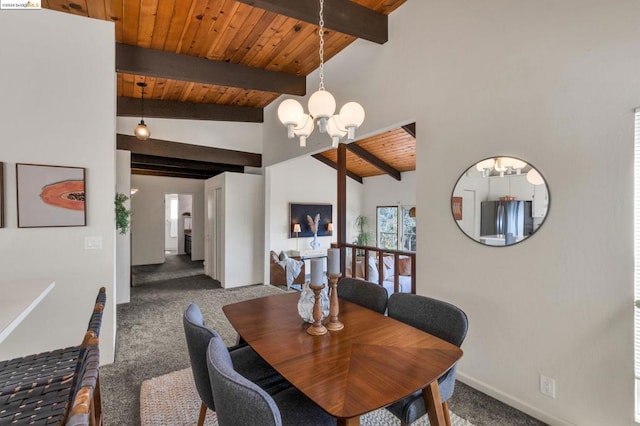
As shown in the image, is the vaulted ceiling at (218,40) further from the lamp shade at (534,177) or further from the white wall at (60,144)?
the lamp shade at (534,177)

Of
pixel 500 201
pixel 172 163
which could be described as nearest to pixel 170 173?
pixel 172 163

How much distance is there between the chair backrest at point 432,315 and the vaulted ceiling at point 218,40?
2.44m

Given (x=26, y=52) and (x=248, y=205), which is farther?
(x=248, y=205)

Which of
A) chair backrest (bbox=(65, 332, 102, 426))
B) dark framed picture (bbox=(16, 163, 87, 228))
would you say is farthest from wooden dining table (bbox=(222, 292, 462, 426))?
dark framed picture (bbox=(16, 163, 87, 228))

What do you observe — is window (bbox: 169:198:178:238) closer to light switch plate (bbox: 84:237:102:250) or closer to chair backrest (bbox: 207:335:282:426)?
light switch plate (bbox: 84:237:102:250)

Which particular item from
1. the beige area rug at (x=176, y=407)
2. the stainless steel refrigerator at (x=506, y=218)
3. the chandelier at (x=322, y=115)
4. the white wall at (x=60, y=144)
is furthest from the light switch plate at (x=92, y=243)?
the stainless steel refrigerator at (x=506, y=218)

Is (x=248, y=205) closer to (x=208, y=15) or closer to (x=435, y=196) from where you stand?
(x=208, y=15)

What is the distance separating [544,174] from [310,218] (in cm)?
588

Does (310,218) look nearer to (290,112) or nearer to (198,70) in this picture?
(198,70)

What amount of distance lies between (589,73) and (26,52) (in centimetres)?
407

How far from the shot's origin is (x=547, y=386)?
198cm

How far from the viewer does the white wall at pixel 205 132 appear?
201 inches

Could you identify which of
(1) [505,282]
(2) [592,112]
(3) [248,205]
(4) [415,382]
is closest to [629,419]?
(1) [505,282]

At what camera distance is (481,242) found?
2340 mm
